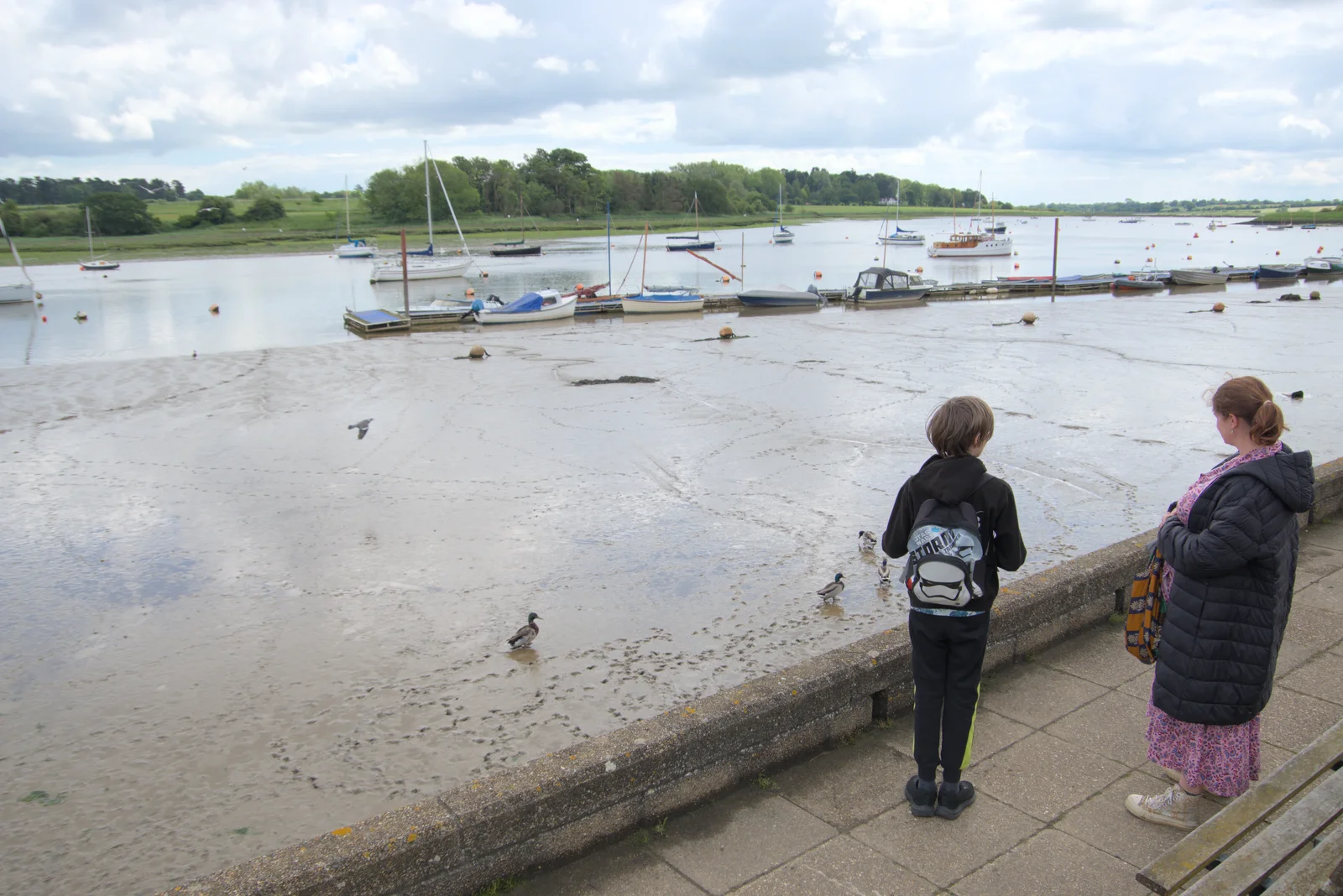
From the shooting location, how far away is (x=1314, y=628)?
232 inches

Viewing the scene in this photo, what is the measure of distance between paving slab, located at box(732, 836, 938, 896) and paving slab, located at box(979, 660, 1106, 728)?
1485 mm

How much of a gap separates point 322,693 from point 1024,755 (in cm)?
545

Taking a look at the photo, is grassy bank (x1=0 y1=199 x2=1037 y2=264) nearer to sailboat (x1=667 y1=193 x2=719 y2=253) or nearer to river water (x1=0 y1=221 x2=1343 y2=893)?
sailboat (x1=667 y1=193 x2=719 y2=253)

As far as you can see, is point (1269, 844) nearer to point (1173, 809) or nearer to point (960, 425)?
point (1173, 809)

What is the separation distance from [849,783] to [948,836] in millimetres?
570

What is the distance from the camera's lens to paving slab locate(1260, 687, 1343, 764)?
15.0 ft

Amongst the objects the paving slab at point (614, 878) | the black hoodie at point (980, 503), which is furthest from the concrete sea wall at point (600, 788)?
the black hoodie at point (980, 503)

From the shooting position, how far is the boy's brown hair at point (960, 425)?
12.5ft

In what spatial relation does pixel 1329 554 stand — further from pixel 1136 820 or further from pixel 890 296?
pixel 890 296

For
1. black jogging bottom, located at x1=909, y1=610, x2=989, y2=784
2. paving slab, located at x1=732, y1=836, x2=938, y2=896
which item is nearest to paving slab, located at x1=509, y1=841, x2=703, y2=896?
paving slab, located at x1=732, y1=836, x2=938, y2=896

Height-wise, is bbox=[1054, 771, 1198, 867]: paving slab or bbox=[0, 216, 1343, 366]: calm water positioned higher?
bbox=[0, 216, 1343, 366]: calm water

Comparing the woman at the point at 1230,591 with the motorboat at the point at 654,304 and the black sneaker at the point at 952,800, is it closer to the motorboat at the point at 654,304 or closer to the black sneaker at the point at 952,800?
the black sneaker at the point at 952,800

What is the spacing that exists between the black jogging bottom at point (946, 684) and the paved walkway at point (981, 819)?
303 millimetres

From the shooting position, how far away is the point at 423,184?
441ft
